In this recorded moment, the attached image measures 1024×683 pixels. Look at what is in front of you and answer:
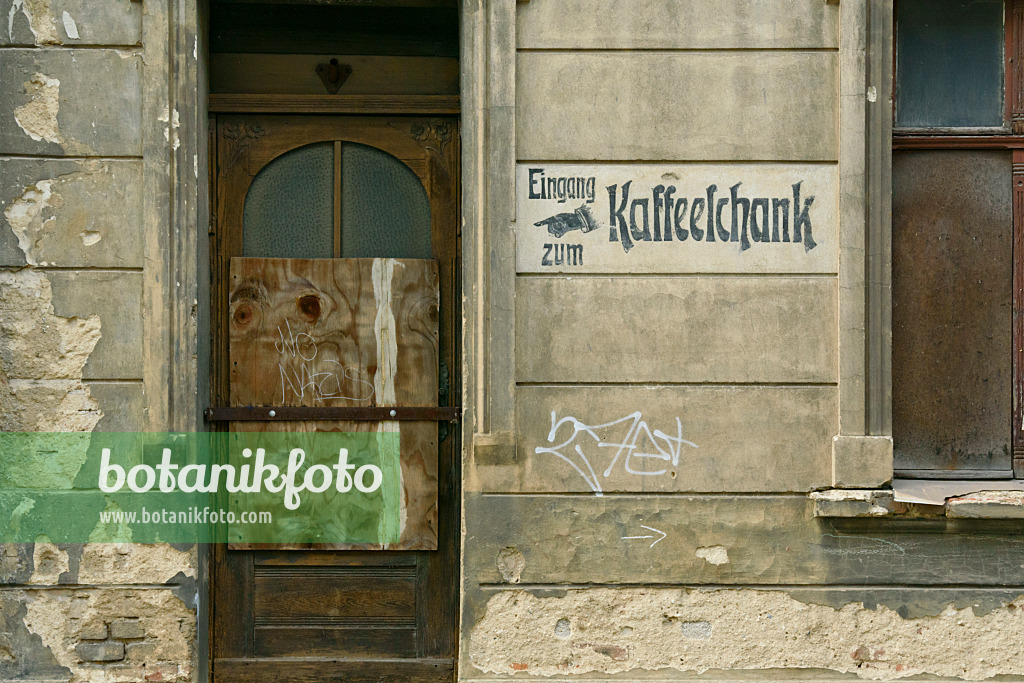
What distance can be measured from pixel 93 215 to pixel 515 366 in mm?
1945

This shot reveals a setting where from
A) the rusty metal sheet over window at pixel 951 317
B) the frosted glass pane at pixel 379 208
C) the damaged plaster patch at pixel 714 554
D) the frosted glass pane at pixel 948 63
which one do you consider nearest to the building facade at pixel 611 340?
the damaged plaster patch at pixel 714 554

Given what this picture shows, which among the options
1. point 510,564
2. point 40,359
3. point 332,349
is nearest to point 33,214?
point 40,359

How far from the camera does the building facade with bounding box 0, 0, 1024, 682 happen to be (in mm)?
3498

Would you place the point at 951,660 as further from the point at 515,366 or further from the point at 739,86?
the point at 739,86

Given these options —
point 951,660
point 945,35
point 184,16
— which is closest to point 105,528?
point 184,16

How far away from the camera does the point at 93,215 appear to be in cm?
354

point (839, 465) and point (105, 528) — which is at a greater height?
point (839, 465)

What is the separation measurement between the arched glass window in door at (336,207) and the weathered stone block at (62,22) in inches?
34.6

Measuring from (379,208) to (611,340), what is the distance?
133 centimetres

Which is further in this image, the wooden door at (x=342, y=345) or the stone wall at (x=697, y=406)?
the wooden door at (x=342, y=345)

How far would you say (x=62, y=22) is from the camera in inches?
139

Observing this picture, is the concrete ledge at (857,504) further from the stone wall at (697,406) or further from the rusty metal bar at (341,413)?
the rusty metal bar at (341,413)

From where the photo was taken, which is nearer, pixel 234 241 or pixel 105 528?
pixel 105 528

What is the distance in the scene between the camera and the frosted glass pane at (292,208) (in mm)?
3955
